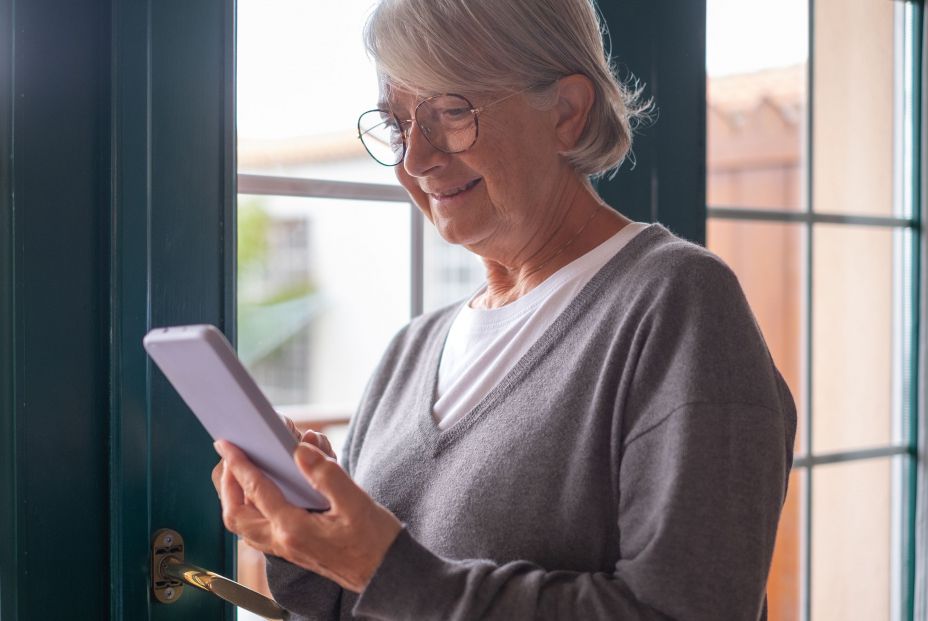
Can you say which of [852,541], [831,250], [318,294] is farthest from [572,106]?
[852,541]

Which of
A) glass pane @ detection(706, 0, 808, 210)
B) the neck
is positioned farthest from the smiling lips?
glass pane @ detection(706, 0, 808, 210)

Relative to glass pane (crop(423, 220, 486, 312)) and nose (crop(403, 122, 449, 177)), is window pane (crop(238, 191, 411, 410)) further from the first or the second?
nose (crop(403, 122, 449, 177))

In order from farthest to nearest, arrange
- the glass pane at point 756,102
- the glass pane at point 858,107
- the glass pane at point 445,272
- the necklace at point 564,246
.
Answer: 1. the glass pane at point 858,107
2. the glass pane at point 756,102
3. the glass pane at point 445,272
4. the necklace at point 564,246

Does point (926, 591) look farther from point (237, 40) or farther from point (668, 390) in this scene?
point (237, 40)

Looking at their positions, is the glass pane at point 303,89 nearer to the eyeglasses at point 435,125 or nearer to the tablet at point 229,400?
the eyeglasses at point 435,125

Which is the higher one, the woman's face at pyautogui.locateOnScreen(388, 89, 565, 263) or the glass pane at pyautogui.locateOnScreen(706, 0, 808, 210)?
the glass pane at pyautogui.locateOnScreen(706, 0, 808, 210)

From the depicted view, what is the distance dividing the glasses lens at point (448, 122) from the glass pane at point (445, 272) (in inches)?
14.5

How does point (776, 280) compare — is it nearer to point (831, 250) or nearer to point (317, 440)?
point (831, 250)

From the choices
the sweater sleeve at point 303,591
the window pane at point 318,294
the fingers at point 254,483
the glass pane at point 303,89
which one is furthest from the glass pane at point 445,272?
the fingers at point 254,483

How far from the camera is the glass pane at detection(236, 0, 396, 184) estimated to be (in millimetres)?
1152

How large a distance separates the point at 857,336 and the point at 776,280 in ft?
0.82

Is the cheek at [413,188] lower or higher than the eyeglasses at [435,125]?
lower

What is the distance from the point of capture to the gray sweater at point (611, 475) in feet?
2.53

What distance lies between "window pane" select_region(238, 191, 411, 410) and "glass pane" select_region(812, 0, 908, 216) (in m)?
0.89
